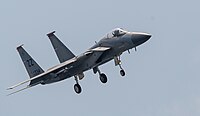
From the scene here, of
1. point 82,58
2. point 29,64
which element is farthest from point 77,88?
point 29,64

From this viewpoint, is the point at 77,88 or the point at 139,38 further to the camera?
the point at 77,88

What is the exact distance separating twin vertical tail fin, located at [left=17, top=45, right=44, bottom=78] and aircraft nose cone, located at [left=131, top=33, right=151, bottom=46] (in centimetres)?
1123

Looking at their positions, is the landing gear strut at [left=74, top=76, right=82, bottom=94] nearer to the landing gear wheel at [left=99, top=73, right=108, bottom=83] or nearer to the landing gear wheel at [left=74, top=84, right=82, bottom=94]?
the landing gear wheel at [left=74, top=84, right=82, bottom=94]

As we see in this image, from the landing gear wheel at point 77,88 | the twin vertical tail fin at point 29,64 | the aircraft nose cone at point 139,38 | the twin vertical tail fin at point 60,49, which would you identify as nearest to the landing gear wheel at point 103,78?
the landing gear wheel at point 77,88

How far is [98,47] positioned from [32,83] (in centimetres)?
658

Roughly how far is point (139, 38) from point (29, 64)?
13.1 m

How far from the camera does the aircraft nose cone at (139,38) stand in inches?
2292

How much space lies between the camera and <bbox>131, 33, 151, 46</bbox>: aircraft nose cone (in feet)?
191

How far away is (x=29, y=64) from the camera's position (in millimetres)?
67938

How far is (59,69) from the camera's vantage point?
63.0m

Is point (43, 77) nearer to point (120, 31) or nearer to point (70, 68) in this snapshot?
point (70, 68)

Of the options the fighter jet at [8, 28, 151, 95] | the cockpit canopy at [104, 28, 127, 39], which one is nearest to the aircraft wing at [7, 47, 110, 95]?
the fighter jet at [8, 28, 151, 95]

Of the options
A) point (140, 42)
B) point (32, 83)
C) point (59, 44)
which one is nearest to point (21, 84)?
point (32, 83)

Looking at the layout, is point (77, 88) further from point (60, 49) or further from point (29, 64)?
point (29, 64)
